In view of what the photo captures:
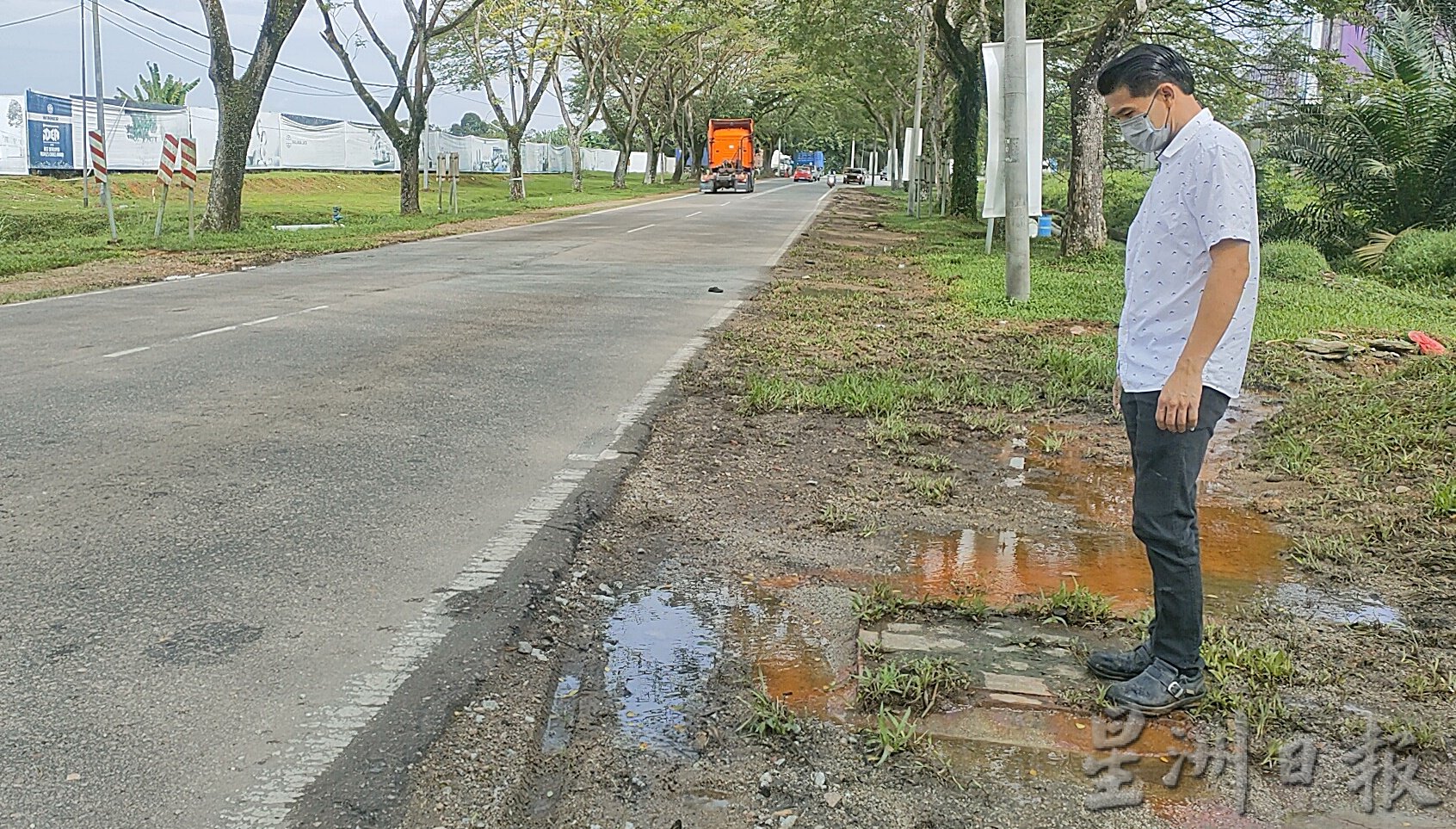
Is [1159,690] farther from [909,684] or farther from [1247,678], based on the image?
[909,684]

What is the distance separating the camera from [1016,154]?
1420 centimetres

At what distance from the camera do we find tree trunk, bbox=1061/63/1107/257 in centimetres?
1925

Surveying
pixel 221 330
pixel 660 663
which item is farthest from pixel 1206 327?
pixel 221 330

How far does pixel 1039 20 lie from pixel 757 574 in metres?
20.6

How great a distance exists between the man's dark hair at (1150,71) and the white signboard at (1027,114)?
10.8 m

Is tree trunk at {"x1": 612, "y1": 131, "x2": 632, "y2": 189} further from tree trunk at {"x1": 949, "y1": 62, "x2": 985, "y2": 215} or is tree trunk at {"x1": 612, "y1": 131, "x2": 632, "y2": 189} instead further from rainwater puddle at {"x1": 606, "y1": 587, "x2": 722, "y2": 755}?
rainwater puddle at {"x1": 606, "y1": 587, "x2": 722, "y2": 755}

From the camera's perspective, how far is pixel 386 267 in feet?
58.2

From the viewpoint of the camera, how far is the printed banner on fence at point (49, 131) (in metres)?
34.6

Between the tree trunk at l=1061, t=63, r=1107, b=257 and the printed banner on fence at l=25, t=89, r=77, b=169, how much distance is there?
27.5m

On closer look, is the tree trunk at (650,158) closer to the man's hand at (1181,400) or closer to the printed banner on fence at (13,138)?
the printed banner on fence at (13,138)

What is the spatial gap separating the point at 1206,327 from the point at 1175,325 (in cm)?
16

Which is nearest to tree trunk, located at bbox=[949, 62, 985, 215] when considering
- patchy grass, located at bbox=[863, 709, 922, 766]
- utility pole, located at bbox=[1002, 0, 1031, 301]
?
utility pole, located at bbox=[1002, 0, 1031, 301]

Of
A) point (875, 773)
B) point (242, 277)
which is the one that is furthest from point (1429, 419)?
point (242, 277)

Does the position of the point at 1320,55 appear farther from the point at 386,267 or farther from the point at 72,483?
the point at 72,483
